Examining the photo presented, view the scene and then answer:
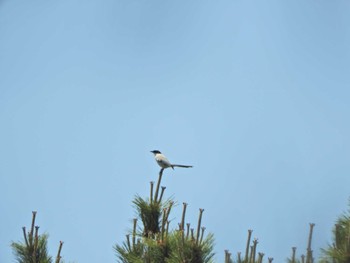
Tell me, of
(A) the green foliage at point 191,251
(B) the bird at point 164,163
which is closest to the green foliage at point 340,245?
(A) the green foliage at point 191,251

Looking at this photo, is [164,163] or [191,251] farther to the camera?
[164,163]

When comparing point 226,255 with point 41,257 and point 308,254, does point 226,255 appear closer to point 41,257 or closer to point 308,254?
point 308,254

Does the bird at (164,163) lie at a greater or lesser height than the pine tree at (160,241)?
greater

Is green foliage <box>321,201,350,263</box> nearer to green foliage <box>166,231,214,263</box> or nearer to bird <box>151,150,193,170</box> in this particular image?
green foliage <box>166,231,214,263</box>

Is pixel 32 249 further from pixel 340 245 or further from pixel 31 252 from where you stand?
pixel 340 245

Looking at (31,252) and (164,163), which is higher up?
(164,163)

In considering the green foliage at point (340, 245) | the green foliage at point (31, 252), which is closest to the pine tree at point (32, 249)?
the green foliage at point (31, 252)

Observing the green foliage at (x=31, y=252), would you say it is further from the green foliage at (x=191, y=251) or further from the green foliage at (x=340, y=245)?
the green foliage at (x=340, y=245)

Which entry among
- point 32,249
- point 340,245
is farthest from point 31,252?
point 340,245

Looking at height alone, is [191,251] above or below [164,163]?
below

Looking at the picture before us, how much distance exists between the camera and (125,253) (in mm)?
16125

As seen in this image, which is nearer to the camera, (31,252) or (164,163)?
(31,252)

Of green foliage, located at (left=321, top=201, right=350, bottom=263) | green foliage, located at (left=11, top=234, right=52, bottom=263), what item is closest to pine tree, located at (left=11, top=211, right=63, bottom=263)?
green foliage, located at (left=11, top=234, right=52, bottom=263)

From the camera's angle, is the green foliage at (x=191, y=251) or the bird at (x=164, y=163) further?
the bird at (x=164, y=163)
